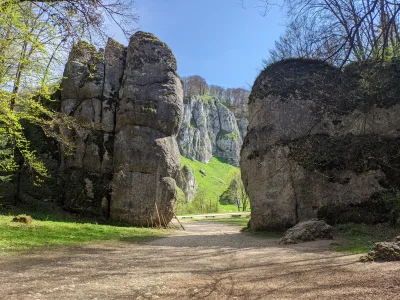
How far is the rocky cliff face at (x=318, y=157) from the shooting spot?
503 inches

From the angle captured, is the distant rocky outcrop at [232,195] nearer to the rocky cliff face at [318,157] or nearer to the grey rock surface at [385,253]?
the rocky cliff face at [318,157]

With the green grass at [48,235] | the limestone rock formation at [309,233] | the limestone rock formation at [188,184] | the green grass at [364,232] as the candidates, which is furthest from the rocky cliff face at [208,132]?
the limestone rock formation at [309,233]

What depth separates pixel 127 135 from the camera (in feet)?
64.0

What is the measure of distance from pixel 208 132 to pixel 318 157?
93610mm

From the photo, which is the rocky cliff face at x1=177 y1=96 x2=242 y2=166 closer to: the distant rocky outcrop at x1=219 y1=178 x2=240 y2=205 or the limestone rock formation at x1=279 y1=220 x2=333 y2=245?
the distant rocky outcrop at x1=219 y1=178 x2=240 y2=205

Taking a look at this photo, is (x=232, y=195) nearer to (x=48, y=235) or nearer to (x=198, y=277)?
(x=48, y=235)

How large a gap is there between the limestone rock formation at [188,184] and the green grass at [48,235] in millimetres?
52614

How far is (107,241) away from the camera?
11031 millimetres

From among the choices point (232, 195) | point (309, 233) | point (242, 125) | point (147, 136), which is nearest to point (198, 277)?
point (309, 233)

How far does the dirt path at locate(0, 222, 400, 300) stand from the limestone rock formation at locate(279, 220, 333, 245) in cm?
201

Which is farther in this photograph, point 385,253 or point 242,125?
point 242,125

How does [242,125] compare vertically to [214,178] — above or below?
above

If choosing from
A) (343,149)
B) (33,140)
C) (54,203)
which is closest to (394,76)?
(343,149)

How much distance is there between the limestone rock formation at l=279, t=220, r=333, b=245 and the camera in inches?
394
